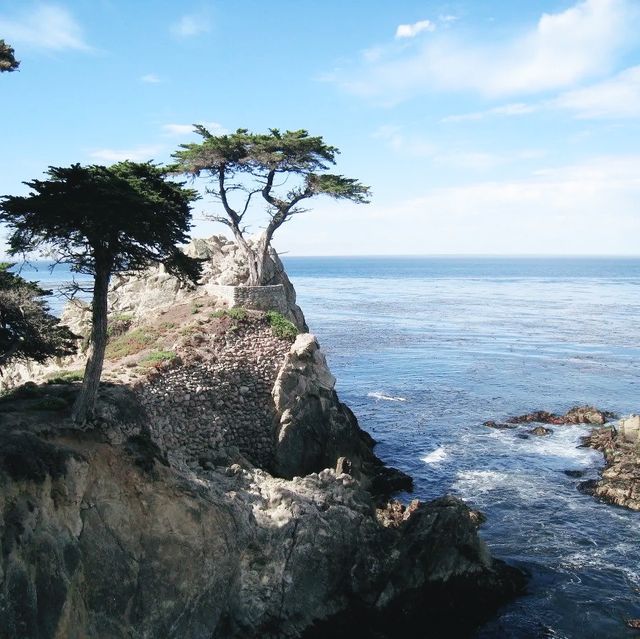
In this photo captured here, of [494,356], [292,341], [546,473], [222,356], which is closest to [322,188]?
[292,341]

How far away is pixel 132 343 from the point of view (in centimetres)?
3247

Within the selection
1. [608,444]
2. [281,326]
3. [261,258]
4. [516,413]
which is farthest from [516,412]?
[261,258]

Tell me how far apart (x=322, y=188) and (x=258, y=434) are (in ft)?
53.1

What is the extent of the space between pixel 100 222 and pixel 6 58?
900cm

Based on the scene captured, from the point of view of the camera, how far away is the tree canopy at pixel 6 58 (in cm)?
2252

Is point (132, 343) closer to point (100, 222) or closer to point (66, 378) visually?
point (66, 378)

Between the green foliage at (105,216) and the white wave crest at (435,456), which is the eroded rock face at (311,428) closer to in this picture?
the white wave crest at (435,456)

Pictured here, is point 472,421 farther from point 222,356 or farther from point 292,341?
point 222,356

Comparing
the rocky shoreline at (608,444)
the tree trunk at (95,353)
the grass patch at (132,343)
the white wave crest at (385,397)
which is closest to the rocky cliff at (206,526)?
the tree trunk at (95,353)

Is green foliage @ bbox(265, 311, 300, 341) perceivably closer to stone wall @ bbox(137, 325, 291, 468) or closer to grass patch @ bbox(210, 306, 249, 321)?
stone wall @ bbox(137, 325, 291, 468)

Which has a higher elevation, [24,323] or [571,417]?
[24,323]

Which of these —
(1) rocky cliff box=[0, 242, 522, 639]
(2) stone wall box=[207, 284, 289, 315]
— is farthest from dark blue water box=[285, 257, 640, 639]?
(2) stone wall box=[207, 284, 289, 315]

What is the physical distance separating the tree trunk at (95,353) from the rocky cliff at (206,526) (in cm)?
63

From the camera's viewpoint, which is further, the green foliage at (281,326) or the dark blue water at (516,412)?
the green foliage at (281,326)
